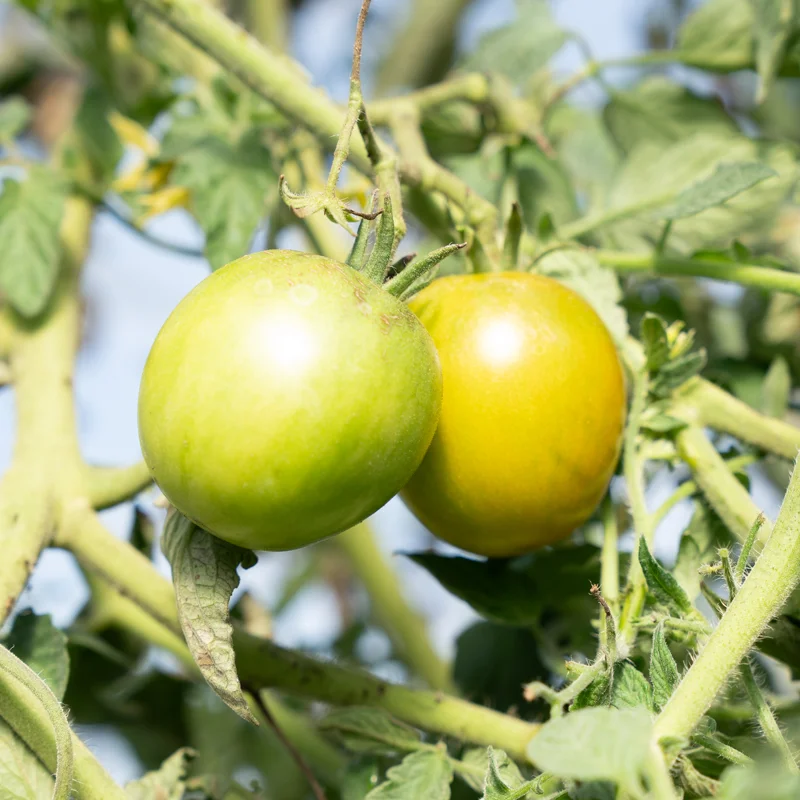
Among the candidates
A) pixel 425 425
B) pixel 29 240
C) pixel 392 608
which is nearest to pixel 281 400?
pixel 425 425

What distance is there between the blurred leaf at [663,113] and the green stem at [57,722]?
0.70m

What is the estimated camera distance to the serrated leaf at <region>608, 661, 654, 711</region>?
0.40 meters

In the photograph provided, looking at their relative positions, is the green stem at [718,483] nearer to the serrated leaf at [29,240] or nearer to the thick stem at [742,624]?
the thick stem at [742,624]

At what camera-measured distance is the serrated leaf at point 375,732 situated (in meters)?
0.52

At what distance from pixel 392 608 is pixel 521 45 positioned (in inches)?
22.6

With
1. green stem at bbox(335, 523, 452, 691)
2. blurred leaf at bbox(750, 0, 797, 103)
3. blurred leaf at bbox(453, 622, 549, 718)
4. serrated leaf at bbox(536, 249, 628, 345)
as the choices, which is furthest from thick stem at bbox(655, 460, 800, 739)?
green stem at bbox(335, 523, 452, 691)

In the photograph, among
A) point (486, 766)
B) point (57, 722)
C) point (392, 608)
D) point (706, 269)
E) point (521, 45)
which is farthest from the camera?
point (392, 608)

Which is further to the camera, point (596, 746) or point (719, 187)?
point (719, 187)

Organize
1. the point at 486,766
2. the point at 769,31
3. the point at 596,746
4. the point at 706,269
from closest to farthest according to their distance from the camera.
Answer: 1. the point at 596,746
2. the point at 486,766
3. the point at 706,269
4. the point at 769,31

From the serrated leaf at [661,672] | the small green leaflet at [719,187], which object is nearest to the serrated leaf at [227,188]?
the small green leaflet at [719,187]

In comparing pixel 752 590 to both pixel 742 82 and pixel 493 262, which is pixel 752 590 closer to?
pixel 493 262

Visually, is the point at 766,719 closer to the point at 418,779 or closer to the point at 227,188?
the point at 418,779

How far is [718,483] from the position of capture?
54 centimetres

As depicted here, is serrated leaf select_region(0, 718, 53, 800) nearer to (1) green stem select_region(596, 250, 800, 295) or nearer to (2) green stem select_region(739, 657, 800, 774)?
(2) green stem select_region(739, 657, 800, 774)
